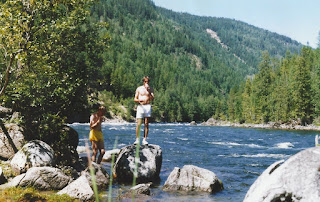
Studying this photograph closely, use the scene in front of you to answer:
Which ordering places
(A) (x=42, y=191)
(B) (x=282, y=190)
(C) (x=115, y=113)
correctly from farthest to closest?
(C) (x=115, y=113), (A) (x=42, y=191), (B) (x=282, y=190)

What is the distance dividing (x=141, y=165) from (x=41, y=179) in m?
4.74

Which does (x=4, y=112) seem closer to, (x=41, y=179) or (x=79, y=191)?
(x=41, y=179)

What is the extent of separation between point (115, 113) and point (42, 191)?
107 m

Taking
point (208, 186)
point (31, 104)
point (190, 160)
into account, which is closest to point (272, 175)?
point (208, 186)

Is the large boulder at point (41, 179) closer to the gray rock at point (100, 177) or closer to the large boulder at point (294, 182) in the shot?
the gray rock at point (100, 177)

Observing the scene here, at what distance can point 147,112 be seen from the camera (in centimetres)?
1277

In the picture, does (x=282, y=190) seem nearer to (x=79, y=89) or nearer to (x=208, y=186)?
(x=208, y=186)

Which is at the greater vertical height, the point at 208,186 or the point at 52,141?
the point at 52,141

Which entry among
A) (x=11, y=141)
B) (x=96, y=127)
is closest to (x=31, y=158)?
(x=11, y=141)

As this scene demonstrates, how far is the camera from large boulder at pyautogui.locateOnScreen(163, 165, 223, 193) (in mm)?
12516

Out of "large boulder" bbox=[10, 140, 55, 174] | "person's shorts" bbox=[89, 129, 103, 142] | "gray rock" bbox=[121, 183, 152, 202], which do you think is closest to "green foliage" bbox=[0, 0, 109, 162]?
"large boulder" bbox=[10, 140, 55, 174]

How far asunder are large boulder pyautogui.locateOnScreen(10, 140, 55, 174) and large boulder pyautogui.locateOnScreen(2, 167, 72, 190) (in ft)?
2.73

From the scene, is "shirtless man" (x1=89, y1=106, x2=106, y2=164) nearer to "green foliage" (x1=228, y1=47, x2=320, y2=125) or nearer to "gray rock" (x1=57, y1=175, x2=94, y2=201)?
"gray rock" (x1=57, y1=175, x2=94, y2=201)

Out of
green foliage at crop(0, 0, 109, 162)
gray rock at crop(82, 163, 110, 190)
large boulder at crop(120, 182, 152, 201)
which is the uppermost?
green foliage at crop(0, 0, 109, 162)
